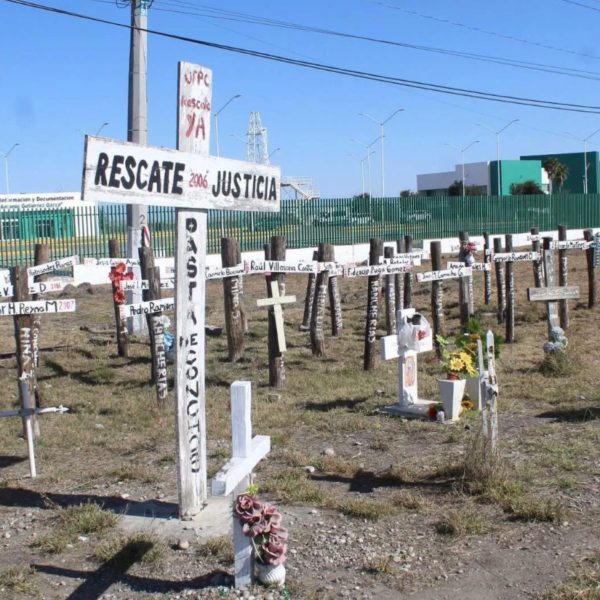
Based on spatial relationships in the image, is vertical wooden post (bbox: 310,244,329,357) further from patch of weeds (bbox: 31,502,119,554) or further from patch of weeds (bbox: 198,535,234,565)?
patch of weeds (bbox: 198,535,234,565)

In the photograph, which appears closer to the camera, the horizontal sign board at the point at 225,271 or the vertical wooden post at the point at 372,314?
the vertical wooden post at the point at 372,314

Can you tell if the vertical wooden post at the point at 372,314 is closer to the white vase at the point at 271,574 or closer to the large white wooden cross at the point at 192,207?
the large white wooden cross at the point at 192,207

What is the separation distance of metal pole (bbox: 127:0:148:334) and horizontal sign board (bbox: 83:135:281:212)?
893 centimetres

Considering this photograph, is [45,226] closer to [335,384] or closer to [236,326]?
[236,326]

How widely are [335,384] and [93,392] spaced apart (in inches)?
120

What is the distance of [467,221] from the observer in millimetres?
36500

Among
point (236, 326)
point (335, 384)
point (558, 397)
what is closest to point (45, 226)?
point (236, 326)

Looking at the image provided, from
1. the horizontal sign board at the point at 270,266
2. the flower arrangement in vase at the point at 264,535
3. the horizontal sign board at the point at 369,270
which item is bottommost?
the flower arrangement in vase at the point at 264,535

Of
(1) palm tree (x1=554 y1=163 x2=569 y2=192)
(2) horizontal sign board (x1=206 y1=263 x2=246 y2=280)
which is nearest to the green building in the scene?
(1) palm tree (x1=554 y1=163 x2=569 y2=192)

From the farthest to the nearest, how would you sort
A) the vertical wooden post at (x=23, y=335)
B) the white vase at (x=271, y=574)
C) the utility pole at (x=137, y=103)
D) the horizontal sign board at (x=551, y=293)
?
the utility pole at (x=137, y=103) < the horizontal sign board at (x=551, y=293) < the vertical wooden post at (x=23, y=335) < the white vase at (x=271, y=574)

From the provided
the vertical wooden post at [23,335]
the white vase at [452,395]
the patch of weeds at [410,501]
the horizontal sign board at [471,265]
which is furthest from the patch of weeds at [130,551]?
the horizontal sign board at [471,265]

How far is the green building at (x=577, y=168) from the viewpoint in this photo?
78688 millimetres

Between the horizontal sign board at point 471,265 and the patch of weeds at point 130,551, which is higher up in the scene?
the horizontal sign board at point 471,265

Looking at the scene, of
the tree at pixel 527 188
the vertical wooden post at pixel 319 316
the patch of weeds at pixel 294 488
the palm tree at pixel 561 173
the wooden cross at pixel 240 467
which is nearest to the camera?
the wooden cross at pixel 240 467
